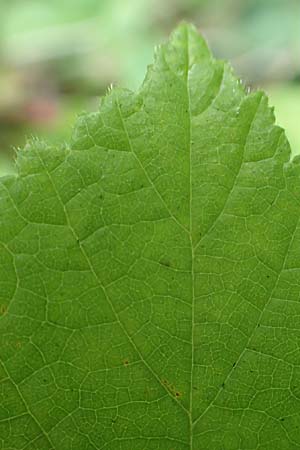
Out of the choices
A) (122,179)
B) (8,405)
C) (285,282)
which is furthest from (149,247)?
(8,405)

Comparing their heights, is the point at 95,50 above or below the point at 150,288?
above

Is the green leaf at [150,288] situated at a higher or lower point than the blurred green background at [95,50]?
lower

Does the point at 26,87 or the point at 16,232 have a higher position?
the point at 26,87

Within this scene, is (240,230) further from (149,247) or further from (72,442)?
(72,442)

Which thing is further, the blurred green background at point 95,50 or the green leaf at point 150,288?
the blurred green background at point 95,50

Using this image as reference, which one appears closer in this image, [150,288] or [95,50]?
[150,288]
